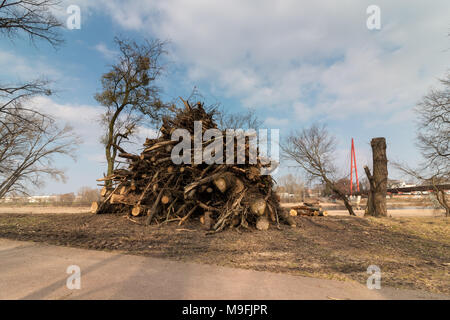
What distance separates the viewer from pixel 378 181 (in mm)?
11094

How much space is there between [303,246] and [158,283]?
3523mm

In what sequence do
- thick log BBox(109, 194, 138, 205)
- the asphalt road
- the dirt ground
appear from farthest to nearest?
1. thick log BBox(109, 194, 138, 205)
2. the dirt ground
3. the asphalt road

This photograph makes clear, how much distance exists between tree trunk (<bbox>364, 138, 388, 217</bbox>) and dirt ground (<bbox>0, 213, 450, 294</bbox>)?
2630mm

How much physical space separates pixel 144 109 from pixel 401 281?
17956 mm

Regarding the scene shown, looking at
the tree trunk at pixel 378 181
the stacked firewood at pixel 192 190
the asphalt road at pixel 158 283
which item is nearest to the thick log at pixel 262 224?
the stacked firewood at pixel 192 190

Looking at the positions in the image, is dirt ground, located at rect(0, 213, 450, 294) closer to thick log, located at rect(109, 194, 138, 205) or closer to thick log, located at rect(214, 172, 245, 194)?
thick log, located at rect(109, 194, 138, 205)

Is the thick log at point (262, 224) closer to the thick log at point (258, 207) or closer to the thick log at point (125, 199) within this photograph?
the thick log at point (258, 207)

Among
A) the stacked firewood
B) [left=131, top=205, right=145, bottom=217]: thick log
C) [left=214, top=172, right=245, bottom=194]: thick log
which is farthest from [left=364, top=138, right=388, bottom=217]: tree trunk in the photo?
[left=131, top=205, right=145, bottom=217]: thick log

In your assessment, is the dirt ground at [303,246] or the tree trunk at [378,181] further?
the tree trunk at [378,181]

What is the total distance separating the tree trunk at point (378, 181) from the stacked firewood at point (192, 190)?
5.48 meters

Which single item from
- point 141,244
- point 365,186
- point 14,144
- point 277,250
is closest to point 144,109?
point 14,144

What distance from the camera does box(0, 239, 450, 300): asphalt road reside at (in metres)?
2.75

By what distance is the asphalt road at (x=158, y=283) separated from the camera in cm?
275

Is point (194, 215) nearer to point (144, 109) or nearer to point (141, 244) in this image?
point (141, 244)
